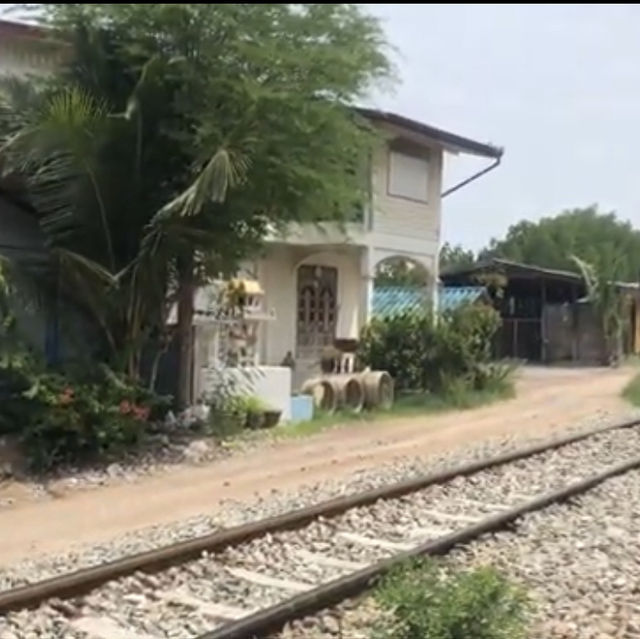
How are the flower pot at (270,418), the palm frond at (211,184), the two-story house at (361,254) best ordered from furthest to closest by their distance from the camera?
the two-story house at (361,254), the flower pot at (270,418), the palm frond at (211,184)

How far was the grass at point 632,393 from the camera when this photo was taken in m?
20.5

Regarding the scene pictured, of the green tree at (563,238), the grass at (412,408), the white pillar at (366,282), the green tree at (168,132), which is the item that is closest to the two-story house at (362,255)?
the white pillar at (366,282)

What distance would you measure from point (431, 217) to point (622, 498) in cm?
1421

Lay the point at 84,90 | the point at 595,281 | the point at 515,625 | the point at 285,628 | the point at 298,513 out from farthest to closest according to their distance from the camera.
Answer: the point at 595,281
the point at 84,90
the point at 298,513
the point at 285,628
the point at 515,625

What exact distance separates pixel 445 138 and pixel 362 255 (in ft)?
10.7

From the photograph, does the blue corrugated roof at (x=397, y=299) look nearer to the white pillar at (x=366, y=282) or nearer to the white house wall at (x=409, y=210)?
the white pillar at (x=366, y=282)

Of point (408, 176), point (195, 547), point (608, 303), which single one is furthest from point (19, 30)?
point (608, 303)

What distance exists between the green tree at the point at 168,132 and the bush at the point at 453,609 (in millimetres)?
7564

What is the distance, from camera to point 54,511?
9.84m

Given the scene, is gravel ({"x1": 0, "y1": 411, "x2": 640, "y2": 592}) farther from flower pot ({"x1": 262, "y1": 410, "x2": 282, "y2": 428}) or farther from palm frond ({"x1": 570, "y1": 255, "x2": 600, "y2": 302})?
palm frond ({"x1": 570, "y1": 255, "x2": 600, "y2": 302})

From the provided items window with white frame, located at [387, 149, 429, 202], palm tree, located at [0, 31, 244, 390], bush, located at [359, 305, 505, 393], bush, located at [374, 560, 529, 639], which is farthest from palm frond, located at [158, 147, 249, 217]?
window with white frame, located at [387, 149, 429, 202]

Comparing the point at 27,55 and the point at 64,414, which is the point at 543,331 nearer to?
the point at 27,55

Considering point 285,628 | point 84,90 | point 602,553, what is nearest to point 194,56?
point 84,90

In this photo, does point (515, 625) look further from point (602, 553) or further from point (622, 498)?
point (622, 498)
